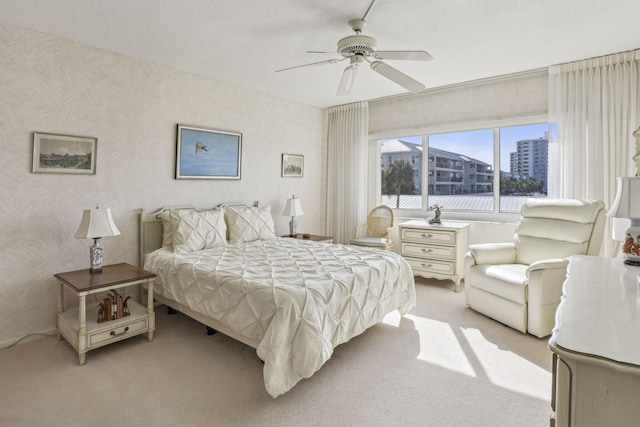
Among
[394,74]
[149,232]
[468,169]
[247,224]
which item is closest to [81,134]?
[149,232]

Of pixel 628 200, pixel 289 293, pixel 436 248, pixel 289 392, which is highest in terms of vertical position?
pixel 628 200

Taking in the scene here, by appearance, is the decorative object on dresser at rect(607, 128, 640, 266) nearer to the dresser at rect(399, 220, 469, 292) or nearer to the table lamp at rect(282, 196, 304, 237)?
the dresser at rect(399, 220, 469, 292)

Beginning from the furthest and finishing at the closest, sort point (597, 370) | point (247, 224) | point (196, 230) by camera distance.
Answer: point (247, 224) → point (196, 230) → point (597, 370)

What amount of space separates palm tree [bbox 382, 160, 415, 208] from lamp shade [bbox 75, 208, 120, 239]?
404cm

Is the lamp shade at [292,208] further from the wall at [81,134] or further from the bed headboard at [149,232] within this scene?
the bed headboard at [149,232]

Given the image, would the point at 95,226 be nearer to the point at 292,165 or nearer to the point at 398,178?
the point at 292,165

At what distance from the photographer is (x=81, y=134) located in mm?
3148

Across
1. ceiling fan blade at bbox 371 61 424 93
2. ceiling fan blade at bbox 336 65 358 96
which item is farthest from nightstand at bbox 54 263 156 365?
ceiling fan blade at bbox 371 61 424 93

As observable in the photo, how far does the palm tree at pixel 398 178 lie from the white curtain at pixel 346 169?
387 mm

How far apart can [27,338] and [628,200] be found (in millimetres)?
4625

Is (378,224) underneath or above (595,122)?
underneath

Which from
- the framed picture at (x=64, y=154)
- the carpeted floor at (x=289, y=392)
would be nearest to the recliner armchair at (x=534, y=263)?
the carpeted floor at (x=289, y=392)

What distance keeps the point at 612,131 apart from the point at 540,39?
52.8 inches

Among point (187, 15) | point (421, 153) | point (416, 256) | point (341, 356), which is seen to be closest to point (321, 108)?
point (421, 153)
